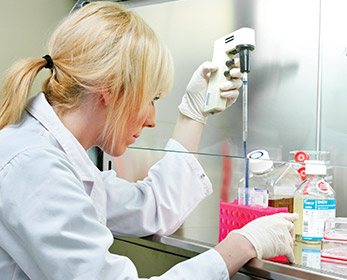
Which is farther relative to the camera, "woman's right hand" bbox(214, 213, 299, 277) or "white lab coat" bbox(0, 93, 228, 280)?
"woman's right hand" bbox(214, 213, 299, 277)

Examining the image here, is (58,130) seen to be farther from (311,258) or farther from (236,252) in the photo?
(311,258)

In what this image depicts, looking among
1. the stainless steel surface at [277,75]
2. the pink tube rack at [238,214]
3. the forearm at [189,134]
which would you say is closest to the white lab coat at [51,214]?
the pink tube rack at [238,214]

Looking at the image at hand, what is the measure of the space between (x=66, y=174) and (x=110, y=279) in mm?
243

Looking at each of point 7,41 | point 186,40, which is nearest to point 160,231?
point 186,40

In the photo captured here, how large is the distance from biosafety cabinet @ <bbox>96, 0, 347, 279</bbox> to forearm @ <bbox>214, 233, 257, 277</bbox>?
0.21 metres

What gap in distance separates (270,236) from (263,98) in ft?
2.55

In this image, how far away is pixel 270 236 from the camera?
3.37ft

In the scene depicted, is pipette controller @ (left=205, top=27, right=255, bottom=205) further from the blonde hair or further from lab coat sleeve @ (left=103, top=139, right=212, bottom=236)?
the blonde hair

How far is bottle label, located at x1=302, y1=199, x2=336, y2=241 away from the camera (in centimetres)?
112

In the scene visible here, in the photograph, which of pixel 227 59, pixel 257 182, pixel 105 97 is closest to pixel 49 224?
pixel 105 97

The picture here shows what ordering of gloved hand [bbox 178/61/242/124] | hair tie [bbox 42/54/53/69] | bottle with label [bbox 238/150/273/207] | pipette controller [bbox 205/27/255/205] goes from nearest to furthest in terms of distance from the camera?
hair tie [bbox 42/54/53/69]
bottle with label [bbox 238/150/273/207]
pipette controller [bbox 205/27/255/205]
gloved hand [bbox 178/61/242/124]

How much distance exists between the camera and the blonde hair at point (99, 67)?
41.3 inches

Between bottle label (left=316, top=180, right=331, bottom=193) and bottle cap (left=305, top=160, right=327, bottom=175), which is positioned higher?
bottle cap (left=305, top=160, right=327, bottom=175)

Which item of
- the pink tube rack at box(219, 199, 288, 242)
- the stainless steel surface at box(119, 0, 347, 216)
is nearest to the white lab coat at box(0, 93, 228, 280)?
the pink tube rack at box(219, 199, 288, 242)
